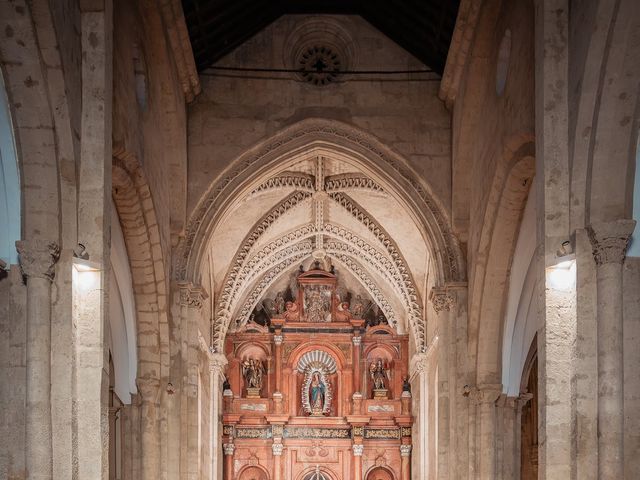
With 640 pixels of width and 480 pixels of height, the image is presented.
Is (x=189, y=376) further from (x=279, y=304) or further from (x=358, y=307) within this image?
(x=358, y=307)

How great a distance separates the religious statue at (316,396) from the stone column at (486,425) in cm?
1018

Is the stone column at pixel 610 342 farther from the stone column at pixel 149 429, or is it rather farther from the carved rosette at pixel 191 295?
the carved rosette at pixel 191 295

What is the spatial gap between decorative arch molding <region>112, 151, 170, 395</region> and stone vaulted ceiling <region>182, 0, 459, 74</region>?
295cm

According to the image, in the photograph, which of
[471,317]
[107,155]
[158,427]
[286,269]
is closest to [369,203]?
[286,269]

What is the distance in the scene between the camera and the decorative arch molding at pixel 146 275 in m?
14.9

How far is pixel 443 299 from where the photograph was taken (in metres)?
17.5

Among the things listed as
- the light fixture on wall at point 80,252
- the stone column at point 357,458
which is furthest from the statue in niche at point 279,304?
the light fixture on wall at point 80,252

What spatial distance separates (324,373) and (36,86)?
17395 millimetres

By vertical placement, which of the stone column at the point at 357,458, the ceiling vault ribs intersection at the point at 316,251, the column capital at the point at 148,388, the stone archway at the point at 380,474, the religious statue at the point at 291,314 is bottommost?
the stone archway at the point at 380,474

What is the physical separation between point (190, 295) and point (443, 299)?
11.1ft

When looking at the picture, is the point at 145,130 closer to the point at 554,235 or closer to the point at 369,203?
the point at 554,235

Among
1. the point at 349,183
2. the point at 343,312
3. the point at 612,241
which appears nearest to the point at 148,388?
the point at 349,183

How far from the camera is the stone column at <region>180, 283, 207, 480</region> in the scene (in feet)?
56.7

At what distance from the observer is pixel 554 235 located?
33.3ft
